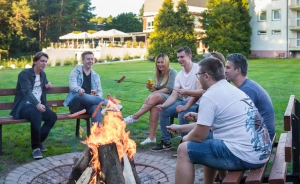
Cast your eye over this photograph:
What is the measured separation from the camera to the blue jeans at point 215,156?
329cm

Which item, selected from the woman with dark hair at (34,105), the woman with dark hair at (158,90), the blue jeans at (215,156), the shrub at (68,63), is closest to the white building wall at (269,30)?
the shrub at (68,63)

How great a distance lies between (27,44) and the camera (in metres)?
47.6

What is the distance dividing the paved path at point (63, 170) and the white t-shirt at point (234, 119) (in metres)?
1.43

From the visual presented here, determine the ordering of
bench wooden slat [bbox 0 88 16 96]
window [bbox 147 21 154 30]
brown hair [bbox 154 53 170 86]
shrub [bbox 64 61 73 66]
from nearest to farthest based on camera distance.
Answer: bench wooden slat [bbox 0 88 16 96]
brown hair [bbox 154 53 170 86]
shrub [bbox 64 61 73 66]
window [bbox 147 21 154 30]

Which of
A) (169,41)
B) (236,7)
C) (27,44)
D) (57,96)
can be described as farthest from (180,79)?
(27,44)

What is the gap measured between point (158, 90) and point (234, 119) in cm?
314

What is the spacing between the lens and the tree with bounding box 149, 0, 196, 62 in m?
33.8

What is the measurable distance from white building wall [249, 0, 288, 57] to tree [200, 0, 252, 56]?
2.40 meters

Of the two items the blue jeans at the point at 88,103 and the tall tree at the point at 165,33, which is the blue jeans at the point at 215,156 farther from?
the tall tree at the point at 165,33

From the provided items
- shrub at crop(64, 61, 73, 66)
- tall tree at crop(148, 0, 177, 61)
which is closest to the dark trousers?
shrub at crop(64, 61, 73, 66)

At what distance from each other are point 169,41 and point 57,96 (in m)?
22.7

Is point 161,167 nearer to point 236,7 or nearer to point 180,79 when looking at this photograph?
point 180,79

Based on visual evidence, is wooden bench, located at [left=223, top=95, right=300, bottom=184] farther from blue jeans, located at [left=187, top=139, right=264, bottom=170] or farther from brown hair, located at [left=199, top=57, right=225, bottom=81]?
brown hair, located at [left=199, top=57, right=225, bottom=81]

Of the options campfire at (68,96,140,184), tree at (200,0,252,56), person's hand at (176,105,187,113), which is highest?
tree at (200,0,252,56)
